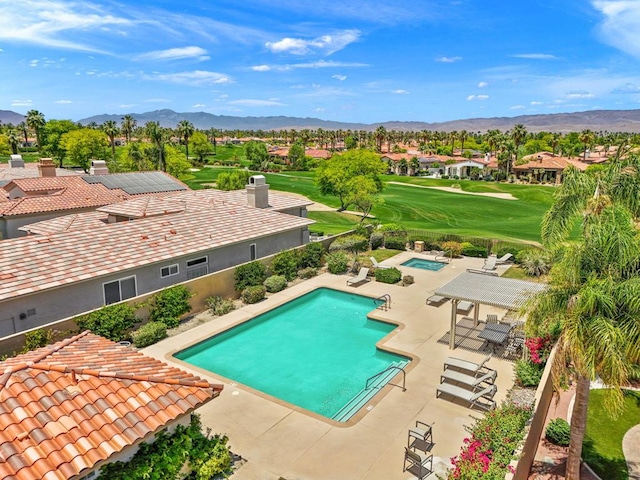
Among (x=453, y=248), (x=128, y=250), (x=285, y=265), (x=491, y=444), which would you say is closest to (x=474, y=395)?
(x=491, y=444)

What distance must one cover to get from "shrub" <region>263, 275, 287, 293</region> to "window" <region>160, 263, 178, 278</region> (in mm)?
5081

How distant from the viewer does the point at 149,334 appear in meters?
18.6

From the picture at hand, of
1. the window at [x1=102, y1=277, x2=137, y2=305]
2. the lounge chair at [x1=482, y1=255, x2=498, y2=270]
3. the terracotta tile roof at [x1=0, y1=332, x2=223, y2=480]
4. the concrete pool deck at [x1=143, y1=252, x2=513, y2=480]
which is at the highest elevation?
the terracotta tile roof at [x1=0, y1=332, x2=223, y2=480]

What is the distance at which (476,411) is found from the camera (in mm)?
13906

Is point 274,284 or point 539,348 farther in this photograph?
point 274,284

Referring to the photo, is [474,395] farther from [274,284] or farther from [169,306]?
[274,284]

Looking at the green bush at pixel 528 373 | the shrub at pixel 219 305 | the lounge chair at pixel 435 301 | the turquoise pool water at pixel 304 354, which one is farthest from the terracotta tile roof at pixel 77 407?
the lounge chair at pixel 435 301

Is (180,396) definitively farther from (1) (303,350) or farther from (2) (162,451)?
(1) (303,350)

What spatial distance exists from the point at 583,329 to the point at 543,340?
870 centimetres

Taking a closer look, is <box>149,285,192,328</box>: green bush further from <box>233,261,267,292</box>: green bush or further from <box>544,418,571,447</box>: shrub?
<box>544,418,571,447</box>: shrub

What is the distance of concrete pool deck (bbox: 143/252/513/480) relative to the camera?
11.3 m

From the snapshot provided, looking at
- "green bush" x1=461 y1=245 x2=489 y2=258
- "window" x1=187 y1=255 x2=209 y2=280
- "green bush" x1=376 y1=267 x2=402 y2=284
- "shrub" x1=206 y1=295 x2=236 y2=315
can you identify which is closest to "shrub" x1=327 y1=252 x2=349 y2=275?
"green bush" x1=376 y1=267 x2=402 y2=284

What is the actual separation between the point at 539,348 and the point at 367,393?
6321 millimetres

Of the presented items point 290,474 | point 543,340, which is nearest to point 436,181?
point 543,340
